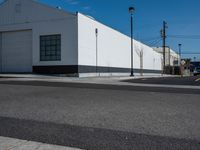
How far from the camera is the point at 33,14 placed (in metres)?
29.7

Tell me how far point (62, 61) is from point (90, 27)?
5313 mm

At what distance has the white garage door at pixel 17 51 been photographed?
98.2 feet

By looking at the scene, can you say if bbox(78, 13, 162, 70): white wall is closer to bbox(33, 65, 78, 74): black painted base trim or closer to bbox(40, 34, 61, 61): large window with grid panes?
bbox(33, 65, 78, 74): black painted base trim

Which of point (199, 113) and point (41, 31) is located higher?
point (41, 31)

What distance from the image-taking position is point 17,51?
30453mm

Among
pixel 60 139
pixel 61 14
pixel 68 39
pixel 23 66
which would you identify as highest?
pixel 61 14

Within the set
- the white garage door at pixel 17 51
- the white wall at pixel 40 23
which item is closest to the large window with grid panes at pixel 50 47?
the white wall at pixel 40 23

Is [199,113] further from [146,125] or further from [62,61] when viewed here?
[62,61]

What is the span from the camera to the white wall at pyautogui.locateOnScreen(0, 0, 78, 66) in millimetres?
27625

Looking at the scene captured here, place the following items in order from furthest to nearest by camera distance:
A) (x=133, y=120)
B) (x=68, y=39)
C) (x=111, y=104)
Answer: (x=68, y=39)
(x=111, y=104)
(x=133, y=120)

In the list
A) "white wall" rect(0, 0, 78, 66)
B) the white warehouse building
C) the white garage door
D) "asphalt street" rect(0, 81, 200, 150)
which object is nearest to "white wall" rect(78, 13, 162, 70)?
the white warehouse building

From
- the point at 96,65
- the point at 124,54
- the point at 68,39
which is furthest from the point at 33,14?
the point at 124,54

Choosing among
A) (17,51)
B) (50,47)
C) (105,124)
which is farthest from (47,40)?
(105,124)

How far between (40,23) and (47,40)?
1.98 m
